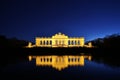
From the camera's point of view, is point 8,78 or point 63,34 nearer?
point 8,78

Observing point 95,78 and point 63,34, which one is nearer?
point 95,78

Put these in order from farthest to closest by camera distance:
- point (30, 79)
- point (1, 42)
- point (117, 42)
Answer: point (117, 42) < point (1, 42) < point (30, 79)

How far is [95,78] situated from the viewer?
505 inches

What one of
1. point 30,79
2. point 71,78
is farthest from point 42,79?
point 71,78

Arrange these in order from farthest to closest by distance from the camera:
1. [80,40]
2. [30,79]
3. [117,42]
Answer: [80,40], [117,42], [30,79]

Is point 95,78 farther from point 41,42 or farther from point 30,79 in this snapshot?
point 41,42

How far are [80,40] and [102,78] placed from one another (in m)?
70.2

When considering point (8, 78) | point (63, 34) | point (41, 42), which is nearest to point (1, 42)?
point (41, 42)

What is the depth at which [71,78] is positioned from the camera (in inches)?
507

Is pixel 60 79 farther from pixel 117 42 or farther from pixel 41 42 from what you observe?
pixel 41 42

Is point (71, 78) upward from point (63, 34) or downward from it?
downward

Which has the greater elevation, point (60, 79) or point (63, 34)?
point (63, 34)

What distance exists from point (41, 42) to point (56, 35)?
20.2 ft

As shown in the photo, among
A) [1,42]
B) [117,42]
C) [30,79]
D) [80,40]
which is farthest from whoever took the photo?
→ [80,40]
